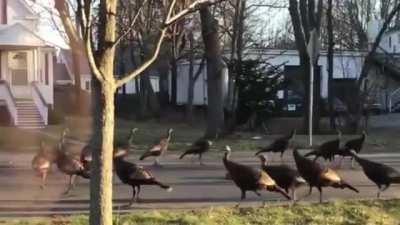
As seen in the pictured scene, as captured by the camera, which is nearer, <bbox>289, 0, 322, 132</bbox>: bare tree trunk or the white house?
<bbox>289, 0, 322, 132</bbox>: bare tree trunk

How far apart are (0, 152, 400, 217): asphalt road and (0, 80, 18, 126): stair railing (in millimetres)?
19950

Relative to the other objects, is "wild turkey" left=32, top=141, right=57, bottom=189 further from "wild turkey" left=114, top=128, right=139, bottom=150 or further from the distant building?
the distant building

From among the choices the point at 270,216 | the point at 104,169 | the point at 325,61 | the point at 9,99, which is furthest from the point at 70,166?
the point at 325,61

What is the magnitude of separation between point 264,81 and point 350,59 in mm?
19613

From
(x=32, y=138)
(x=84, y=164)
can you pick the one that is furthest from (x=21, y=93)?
(x=84, y=164)

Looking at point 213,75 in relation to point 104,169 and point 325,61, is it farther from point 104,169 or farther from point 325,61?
point 325,61

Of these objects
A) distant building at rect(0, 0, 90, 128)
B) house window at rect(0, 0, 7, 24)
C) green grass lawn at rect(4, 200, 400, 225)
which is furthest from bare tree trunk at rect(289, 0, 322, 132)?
green grass lawn at rect(4, 200, 400, 225)

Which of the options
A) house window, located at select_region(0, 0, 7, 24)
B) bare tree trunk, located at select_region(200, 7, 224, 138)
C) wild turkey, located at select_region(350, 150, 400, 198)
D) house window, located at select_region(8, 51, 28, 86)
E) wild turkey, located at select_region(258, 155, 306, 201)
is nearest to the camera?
wild turkey, located at select_region(258, 155, 306, 201)

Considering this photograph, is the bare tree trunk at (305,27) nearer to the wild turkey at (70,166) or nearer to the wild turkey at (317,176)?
the wild turkey at (70,166)

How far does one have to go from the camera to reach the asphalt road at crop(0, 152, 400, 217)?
1152 centimetres

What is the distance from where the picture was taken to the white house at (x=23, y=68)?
37.9m

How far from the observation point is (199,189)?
45.6 feet

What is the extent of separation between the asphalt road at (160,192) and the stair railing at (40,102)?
67.8 ft

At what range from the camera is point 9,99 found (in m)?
38.0
